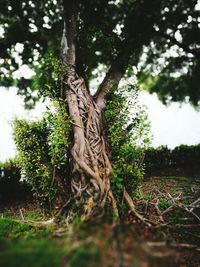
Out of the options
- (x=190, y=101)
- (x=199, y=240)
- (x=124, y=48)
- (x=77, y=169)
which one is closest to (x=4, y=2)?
(x=124, y=48)

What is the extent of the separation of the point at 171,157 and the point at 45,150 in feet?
31.8

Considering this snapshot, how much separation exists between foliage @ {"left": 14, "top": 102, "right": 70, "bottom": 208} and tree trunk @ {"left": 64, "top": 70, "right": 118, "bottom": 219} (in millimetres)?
299

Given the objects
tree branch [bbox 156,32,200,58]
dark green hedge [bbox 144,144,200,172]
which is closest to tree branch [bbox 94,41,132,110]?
tree branch [bbox 156,32,200,58]

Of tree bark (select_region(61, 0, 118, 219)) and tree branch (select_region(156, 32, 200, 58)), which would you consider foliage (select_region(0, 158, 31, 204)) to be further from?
tree branch (select_region(156, 32, 200, 58))

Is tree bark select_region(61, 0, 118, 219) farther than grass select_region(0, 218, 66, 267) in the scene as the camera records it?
Yes

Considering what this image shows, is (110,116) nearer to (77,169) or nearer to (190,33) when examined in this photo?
(77,169)

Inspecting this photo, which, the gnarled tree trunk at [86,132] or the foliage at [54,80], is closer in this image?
the gnarled tree trunk at [86,132]

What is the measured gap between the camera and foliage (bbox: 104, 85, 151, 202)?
5.77m

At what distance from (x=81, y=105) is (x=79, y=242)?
4842mm

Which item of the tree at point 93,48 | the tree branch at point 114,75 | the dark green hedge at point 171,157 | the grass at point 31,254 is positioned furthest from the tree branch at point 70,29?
the dark green hedge at point 171,157

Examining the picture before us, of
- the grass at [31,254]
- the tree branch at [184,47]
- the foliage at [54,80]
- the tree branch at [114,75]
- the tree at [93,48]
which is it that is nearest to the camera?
the grass at [31,254]

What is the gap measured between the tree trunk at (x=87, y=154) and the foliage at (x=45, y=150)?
0.98ft

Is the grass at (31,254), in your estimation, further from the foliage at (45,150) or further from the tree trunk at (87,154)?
the foliage at (45,150)

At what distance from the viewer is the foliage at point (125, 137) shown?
5.77 metres
